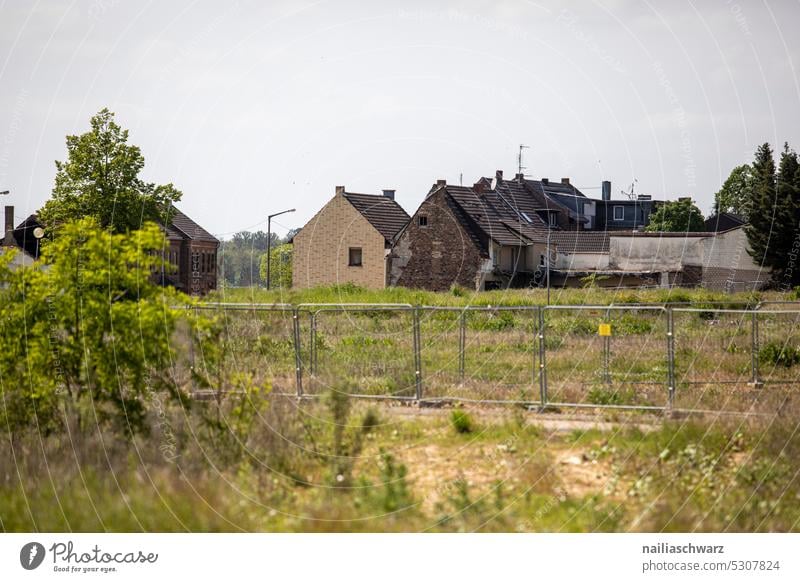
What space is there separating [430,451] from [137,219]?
50.5 feet

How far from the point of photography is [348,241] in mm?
57188

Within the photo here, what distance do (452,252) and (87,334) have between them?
146 ft

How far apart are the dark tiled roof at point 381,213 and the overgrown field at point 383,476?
4315 cm

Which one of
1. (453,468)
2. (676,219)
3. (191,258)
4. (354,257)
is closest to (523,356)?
(453,468)

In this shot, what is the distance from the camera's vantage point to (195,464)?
11.0 m

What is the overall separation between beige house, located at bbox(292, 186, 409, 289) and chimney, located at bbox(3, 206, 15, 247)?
1381 cm

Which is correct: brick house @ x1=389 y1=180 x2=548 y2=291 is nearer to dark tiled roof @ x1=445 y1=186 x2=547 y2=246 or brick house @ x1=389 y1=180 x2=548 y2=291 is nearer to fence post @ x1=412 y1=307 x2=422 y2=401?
dark tiled roof @ x1=445 y1=186 x2=547 y2=246

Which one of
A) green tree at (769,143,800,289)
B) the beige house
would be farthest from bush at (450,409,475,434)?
the beige house

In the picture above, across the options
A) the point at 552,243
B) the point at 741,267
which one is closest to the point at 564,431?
the point at 741,267

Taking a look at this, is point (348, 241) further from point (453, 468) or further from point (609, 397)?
point (453, 468)

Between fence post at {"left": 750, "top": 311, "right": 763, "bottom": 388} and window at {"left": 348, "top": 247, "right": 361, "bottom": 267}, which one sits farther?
window at {"left": 348, "top": 247, "right": 361, "bottom": 267}

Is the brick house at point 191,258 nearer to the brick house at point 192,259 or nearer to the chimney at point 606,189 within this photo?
the brick house at point 192,259

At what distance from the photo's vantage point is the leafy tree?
1134 cm

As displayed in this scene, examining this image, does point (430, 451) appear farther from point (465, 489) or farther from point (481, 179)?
point (481, 179)
